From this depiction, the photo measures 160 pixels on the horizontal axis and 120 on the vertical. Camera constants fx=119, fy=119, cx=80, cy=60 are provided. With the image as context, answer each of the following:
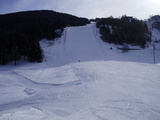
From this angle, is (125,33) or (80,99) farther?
(125,33)

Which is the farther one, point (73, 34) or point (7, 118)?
point (73, 34)

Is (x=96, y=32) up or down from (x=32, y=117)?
up

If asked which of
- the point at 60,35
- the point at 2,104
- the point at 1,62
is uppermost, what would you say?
the point at 60,35

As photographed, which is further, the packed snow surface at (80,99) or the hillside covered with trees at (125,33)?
the hillside covered with trees at (125,33)

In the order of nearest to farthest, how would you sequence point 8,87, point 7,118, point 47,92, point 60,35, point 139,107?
point 7,118 < point 139,107 < point 47,92 < point 8,87 < point 60,35

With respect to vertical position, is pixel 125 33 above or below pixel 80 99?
above

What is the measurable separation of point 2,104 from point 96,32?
113 feet

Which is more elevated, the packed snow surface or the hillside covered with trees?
the hillside covered with trees

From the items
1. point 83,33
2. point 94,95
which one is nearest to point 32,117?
point 94,95

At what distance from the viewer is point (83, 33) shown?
126 feet

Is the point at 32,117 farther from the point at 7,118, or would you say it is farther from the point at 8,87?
the point at 8,87

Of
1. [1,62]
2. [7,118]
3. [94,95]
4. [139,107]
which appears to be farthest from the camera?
[1,62]

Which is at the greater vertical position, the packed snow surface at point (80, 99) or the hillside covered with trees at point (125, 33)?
the hillside covered with trees at point (125, 33)

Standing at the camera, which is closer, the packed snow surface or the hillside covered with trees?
the packed snow surface
